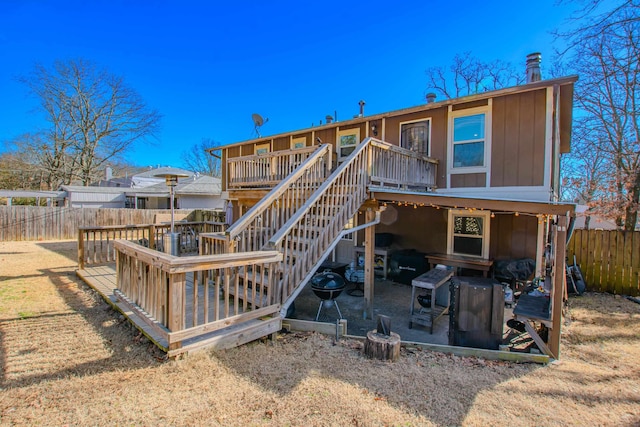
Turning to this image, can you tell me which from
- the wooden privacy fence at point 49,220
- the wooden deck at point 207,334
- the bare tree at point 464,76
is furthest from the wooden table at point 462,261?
the bare tree at point 464,76

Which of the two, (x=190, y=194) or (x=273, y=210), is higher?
(x=190, y=194)

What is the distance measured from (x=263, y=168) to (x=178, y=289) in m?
5.60

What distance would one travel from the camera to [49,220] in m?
14.6

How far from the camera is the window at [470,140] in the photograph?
7008 millimetres

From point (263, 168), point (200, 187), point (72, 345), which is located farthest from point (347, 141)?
point (200, 187)

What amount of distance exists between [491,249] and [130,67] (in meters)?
26.8

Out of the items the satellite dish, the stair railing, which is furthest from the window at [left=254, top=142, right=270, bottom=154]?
the stair railing

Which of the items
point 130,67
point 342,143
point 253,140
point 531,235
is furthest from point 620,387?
point 130,67

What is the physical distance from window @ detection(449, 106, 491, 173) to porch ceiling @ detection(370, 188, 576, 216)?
263cm

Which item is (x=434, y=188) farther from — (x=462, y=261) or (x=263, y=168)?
(x=263, y=168)

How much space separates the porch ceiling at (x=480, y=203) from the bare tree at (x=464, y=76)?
1557 centimetres

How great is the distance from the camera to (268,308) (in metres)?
4.03

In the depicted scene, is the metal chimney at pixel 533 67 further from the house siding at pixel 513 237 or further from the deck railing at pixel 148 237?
the deck railing at pixel 148 237

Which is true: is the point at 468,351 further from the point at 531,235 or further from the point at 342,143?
the point at 342,143
